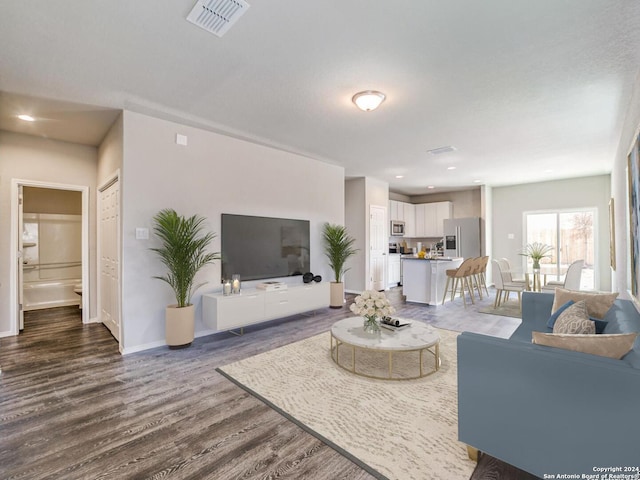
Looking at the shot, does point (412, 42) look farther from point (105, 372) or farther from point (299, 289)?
point (105, 372)

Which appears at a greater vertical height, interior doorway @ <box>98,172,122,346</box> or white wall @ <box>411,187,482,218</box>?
white wall @ <box>411,187,482,218</box>

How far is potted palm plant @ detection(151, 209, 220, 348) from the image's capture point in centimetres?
352

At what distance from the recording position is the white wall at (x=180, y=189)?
11.5 ft

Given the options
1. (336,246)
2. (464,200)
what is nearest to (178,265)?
(336,246)

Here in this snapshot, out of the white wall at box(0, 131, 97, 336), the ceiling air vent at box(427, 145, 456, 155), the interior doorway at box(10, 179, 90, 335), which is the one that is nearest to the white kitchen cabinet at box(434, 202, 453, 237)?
the ceiling air vent at box(427, 145, 456, 155)

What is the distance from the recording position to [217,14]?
2.05 metres

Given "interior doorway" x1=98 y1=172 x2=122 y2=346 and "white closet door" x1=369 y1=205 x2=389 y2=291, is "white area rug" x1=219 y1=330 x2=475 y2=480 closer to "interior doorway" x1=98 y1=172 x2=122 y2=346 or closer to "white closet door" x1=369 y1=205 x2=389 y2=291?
"interior doorway" x1=98 y1=172 x2=122 y2=346

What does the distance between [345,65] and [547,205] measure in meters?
7.43

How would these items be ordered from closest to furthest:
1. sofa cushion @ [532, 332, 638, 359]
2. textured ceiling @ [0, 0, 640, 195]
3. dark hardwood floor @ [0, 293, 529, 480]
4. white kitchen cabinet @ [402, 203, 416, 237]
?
sofa cushion @ [532, 332, 638, 359] → dark hardwood floor @ [0, 293, 529, 480] → textured ceiling @ [0, 0, 640, 195] → white kitchen cabinet @ [402, 203, 416, 237]

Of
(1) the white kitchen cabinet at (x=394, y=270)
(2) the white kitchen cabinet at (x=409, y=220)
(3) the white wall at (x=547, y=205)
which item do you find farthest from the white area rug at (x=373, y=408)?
(2) the white kitchen cabinet at (x=409, y=220)

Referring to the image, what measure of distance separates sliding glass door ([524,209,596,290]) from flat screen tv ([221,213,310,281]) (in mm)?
5650

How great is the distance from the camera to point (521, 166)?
6.18 metres

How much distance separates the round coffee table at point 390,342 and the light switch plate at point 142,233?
241cm

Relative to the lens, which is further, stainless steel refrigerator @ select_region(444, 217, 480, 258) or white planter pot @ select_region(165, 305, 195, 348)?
stainless steel refrigerator @ select_region(444, 217, 480, 258)
